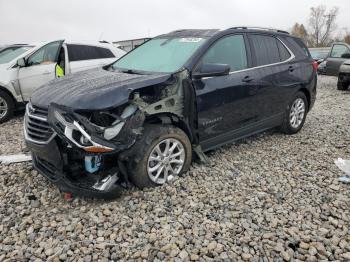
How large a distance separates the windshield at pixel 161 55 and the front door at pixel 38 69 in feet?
10.4

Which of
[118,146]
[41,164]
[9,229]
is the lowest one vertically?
[9,229]

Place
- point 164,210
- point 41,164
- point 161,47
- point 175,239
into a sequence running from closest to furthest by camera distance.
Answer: point 175,239
point 164,210
point 41,164
point 161,47

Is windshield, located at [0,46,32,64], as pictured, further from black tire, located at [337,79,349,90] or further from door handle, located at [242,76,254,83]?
black tire, located at [337,79,349,90]

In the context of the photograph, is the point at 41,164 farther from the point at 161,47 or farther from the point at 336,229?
the point at 336,229

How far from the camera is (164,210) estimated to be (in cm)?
338

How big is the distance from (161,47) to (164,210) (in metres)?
2.34

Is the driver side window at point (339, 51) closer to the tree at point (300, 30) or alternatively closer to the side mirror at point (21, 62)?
the side mirror at point (21, 62)

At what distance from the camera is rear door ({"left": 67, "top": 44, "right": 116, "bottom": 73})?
7.75 metres

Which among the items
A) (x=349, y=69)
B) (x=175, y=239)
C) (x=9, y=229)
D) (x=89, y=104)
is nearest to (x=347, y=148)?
(x=175, y=239)

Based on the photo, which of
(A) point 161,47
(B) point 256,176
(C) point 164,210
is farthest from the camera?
(A) point 161,47

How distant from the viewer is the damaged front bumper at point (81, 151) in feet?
10.4

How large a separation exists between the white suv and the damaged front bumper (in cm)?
413

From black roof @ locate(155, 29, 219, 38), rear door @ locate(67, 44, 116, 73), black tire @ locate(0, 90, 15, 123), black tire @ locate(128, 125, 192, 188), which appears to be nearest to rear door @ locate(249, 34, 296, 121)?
black roof @ locate(155, 29, 219, 38)

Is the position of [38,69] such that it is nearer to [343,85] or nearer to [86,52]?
[86,52]
